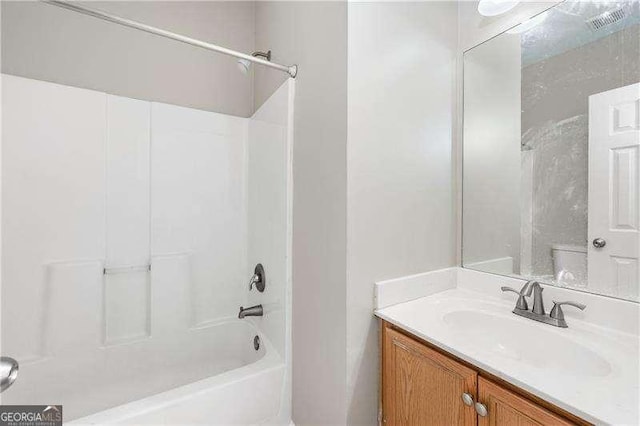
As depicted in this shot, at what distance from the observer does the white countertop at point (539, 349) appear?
0.59 meters

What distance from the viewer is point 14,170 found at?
137 cm

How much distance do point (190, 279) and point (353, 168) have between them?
4.41 feet

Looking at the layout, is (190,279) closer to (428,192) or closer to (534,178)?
(428,192)

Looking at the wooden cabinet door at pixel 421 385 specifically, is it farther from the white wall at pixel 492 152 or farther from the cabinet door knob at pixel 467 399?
the white wall at pixel 492 152

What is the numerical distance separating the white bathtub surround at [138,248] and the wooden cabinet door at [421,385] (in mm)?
525

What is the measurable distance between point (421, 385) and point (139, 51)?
2.24m

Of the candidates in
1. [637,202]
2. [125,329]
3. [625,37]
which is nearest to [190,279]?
[125,329]

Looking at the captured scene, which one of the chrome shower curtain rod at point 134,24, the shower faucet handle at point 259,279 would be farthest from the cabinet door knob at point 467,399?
the chrome shower curtain rod at point 134,24

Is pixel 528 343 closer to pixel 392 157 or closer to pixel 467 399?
pixel 467 399

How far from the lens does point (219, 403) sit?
3.67 ft

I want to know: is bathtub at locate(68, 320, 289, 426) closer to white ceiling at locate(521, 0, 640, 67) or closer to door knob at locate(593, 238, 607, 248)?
door knob at locate(593, 238, 607, 248)

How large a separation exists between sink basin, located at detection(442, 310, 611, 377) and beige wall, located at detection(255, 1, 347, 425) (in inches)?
17.4

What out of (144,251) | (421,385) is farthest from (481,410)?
(144,251)

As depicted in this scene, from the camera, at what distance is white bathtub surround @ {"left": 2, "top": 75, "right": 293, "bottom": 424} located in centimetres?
138
